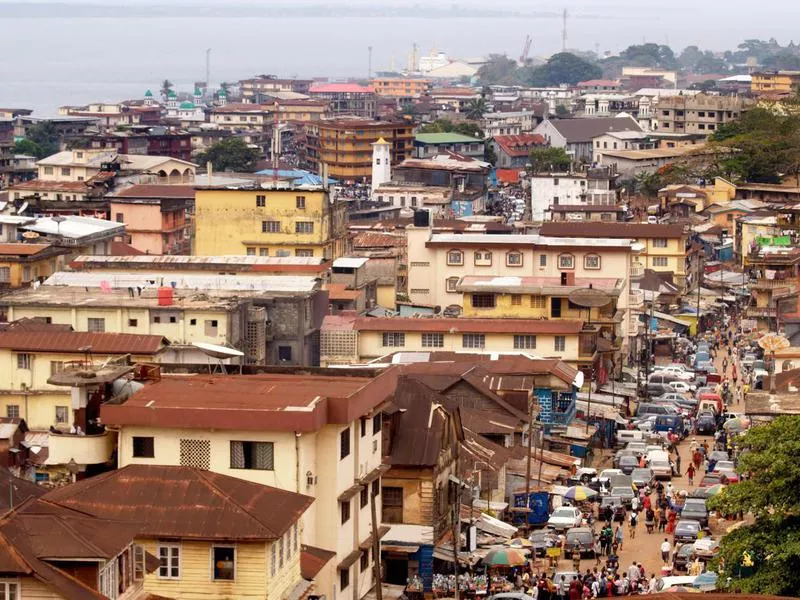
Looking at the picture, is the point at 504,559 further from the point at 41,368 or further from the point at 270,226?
the point at 270,226

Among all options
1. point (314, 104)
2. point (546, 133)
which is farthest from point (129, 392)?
point (314, 104)

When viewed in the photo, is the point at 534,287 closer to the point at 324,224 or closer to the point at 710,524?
the point at 324,224

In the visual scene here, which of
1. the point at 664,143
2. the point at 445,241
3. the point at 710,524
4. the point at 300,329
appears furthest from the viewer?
the point at 664,143

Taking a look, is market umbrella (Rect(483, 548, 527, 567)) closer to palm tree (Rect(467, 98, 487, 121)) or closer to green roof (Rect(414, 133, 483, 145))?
green roof (Rect(414, 133, 483, 145))

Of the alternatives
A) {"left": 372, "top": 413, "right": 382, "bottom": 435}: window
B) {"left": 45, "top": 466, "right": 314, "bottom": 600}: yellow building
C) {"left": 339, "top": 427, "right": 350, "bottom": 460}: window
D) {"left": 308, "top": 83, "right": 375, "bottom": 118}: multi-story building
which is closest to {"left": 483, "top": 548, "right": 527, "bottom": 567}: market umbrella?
{"left": 372, "top": 413, "right": 382, "bottom": 435}: window

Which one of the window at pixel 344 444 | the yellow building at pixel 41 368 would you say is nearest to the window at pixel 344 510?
the window at pixel 344 444

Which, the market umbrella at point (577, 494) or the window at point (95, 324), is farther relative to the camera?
the window at point (95, 324)

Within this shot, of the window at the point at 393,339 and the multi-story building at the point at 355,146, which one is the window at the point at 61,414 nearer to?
the window at the point at 393,339

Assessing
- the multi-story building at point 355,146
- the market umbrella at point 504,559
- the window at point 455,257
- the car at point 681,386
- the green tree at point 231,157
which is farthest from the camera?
the multi-story building at point 355,146
